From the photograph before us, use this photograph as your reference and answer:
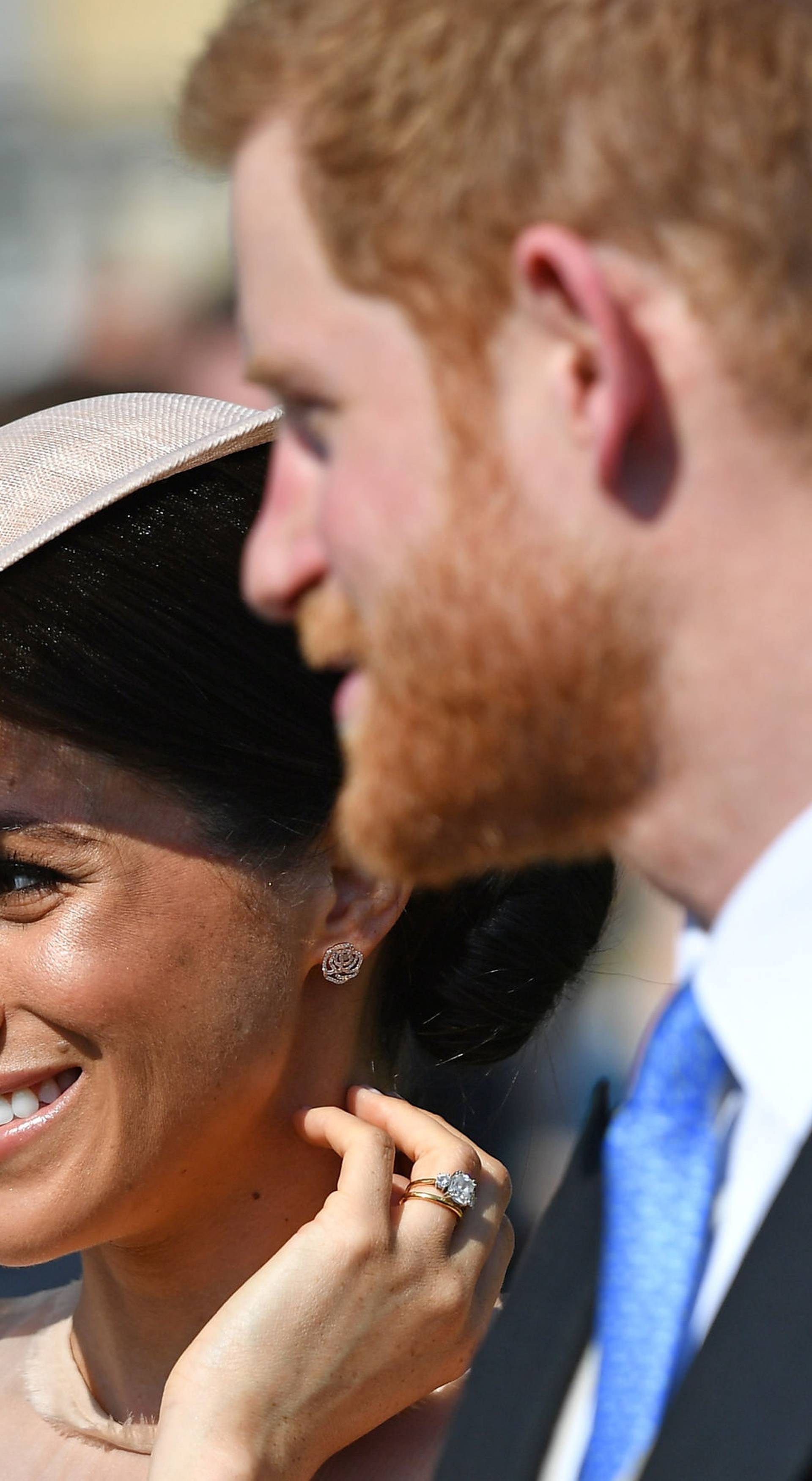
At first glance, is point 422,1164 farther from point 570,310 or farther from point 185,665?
point 570,310

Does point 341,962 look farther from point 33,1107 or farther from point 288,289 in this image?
point 288,289

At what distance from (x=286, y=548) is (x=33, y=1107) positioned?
3.52 feet

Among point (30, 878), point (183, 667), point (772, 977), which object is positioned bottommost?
point (30, 878)

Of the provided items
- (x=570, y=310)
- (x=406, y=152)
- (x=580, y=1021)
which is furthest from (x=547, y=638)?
(x=580, y=1021)

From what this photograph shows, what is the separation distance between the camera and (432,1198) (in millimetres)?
2049

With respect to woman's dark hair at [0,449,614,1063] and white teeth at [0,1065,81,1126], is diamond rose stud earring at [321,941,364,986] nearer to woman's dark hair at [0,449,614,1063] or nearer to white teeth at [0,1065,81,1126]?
woman's dark hair at [0,449,614,1063]

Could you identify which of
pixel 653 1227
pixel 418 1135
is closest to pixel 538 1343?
pixel 653 1227

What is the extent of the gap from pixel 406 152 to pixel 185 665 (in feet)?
3.40

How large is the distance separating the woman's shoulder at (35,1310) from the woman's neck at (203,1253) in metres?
0.38

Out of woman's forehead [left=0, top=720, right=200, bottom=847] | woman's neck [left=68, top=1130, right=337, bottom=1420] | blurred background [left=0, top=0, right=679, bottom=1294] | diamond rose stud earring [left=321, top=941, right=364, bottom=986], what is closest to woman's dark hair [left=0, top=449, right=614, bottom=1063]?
woman's forehead [left=0, top=720, right=200, bottom=847]

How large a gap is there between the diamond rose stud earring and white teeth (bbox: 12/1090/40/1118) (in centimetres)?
39

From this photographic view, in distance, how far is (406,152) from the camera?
112 cm

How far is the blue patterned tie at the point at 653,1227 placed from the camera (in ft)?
3.74

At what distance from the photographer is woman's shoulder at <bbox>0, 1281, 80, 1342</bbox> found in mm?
2662
